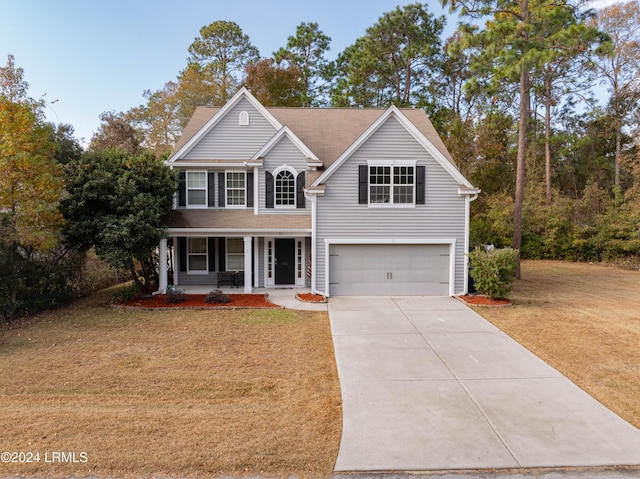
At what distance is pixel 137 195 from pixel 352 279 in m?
8.01

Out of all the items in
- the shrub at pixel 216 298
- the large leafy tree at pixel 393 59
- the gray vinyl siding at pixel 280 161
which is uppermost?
the large leafy tree at pixel 393 59

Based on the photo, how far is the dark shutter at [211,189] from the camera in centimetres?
1578

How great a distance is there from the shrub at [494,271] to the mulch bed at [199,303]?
6.94 meters

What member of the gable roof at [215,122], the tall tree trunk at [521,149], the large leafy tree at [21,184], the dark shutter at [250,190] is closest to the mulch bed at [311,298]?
the dark shutter at [250,190]

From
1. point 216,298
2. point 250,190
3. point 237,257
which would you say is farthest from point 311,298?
point 250,190

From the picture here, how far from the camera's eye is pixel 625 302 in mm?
14023

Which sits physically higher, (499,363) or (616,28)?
(616,28)


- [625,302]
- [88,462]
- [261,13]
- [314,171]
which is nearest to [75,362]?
[88,462]

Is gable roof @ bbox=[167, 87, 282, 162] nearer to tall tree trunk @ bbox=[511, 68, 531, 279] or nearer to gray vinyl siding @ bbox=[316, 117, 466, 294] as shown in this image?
gray vinyl siding @ bbox=[316, 117, 466, 294]

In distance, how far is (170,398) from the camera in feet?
21.3

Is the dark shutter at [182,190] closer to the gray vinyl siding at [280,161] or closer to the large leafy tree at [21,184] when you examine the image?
the gray vinyl siding at [280,161]

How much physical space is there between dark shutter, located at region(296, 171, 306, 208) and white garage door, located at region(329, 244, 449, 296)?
2435 millimetres

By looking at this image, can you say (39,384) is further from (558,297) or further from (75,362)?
(558,297)

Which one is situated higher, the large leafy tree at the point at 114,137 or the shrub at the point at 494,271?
the large leafy tree at the point at 114,137
